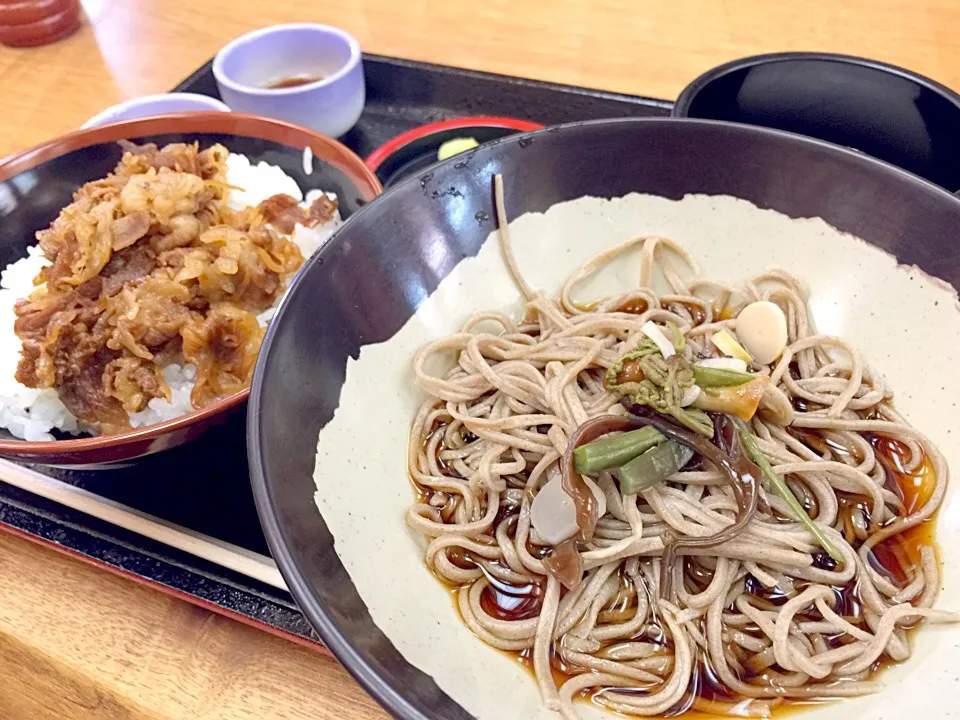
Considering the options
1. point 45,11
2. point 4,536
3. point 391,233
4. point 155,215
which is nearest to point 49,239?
point 155,215

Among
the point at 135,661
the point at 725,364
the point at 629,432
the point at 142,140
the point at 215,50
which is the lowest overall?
the point at 135,661

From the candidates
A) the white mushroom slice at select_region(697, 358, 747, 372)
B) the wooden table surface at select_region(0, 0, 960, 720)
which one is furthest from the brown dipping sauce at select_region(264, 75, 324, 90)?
the white mushroom slice at select_region(697, 358, 747, 372)

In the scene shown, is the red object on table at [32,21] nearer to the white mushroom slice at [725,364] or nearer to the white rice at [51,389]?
the white rice at [51,389]

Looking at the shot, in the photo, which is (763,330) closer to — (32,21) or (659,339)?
(659,339)

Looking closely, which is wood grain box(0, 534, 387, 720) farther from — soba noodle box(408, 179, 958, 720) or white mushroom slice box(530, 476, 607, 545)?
white mushroom slice box(530, 476, 607, 545)

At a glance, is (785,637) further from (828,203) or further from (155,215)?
(155,215)

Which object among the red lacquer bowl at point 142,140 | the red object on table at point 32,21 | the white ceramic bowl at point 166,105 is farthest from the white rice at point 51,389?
the red object on table at point 32,21

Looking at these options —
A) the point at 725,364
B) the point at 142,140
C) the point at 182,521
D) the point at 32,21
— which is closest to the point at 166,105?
the point at 142,140
